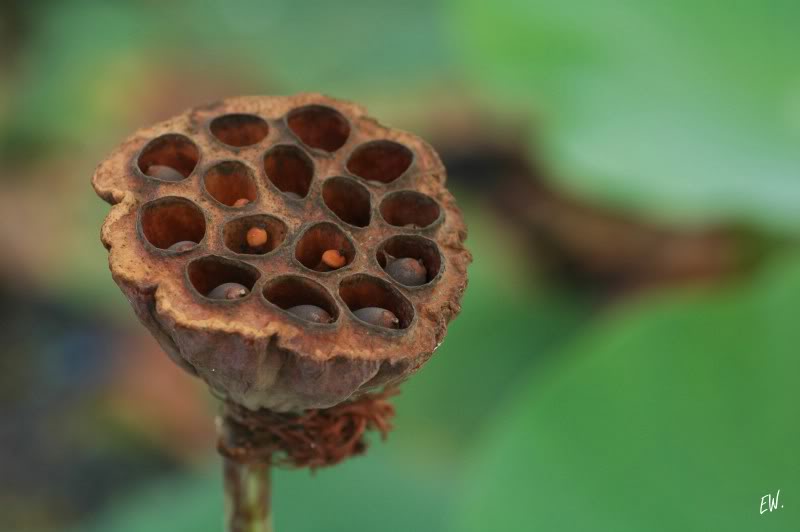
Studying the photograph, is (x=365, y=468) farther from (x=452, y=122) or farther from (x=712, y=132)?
(x=452, y=122)

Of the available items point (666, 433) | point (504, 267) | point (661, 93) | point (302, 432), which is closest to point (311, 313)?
point (302, 432)

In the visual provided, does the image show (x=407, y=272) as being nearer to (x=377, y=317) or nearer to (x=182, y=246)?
(x=377, y=317)

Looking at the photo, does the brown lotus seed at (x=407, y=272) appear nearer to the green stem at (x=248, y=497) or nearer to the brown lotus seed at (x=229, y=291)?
the brown lotus seed at (x=229, y=291)

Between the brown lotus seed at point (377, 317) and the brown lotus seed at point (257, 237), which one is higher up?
the brown lotus seed at point (257, 237)

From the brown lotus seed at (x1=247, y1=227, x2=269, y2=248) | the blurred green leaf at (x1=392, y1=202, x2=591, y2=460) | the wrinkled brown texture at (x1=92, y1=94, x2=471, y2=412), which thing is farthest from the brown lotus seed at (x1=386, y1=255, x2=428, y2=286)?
the blurred green leaf at (x1=392, y1=202, x2=591, y2=460)

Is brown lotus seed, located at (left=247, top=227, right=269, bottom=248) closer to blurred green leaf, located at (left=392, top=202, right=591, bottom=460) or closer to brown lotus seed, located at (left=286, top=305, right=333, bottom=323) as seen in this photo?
brown lotus seed, located at (left=286, top=305, right=333, bottom=323)

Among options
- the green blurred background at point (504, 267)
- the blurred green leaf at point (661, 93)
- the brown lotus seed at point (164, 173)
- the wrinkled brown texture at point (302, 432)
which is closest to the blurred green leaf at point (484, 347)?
the green blurred background at point (504, 267)

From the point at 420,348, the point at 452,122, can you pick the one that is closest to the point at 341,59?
the point at 452,122
